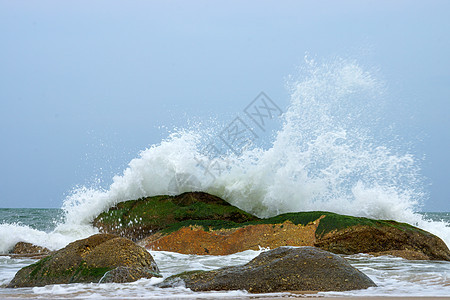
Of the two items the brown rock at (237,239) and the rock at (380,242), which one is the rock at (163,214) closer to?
the brown rock at (237,239)

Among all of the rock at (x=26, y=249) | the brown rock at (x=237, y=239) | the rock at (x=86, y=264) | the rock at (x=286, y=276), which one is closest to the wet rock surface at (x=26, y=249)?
the rock at (x=26, y=249)

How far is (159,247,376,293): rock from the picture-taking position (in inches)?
147

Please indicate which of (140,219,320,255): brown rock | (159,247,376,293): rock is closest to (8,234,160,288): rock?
(159,247,376,293): rock

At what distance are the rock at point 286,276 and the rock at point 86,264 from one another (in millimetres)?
665

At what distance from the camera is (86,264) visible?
4.52m

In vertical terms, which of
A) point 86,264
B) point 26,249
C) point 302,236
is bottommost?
point 86,264

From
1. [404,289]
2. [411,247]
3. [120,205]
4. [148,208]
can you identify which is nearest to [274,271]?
[404,289]

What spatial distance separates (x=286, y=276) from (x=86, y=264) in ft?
6.60

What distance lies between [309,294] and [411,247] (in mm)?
3798

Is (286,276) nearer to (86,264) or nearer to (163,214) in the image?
(86,264)

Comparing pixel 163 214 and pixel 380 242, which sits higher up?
pixel 163 214

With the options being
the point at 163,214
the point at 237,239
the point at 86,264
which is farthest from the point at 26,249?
the point at 86,264

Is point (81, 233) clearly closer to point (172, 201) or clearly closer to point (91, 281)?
point (172, 201)

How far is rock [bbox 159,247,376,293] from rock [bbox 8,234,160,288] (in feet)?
2.18
